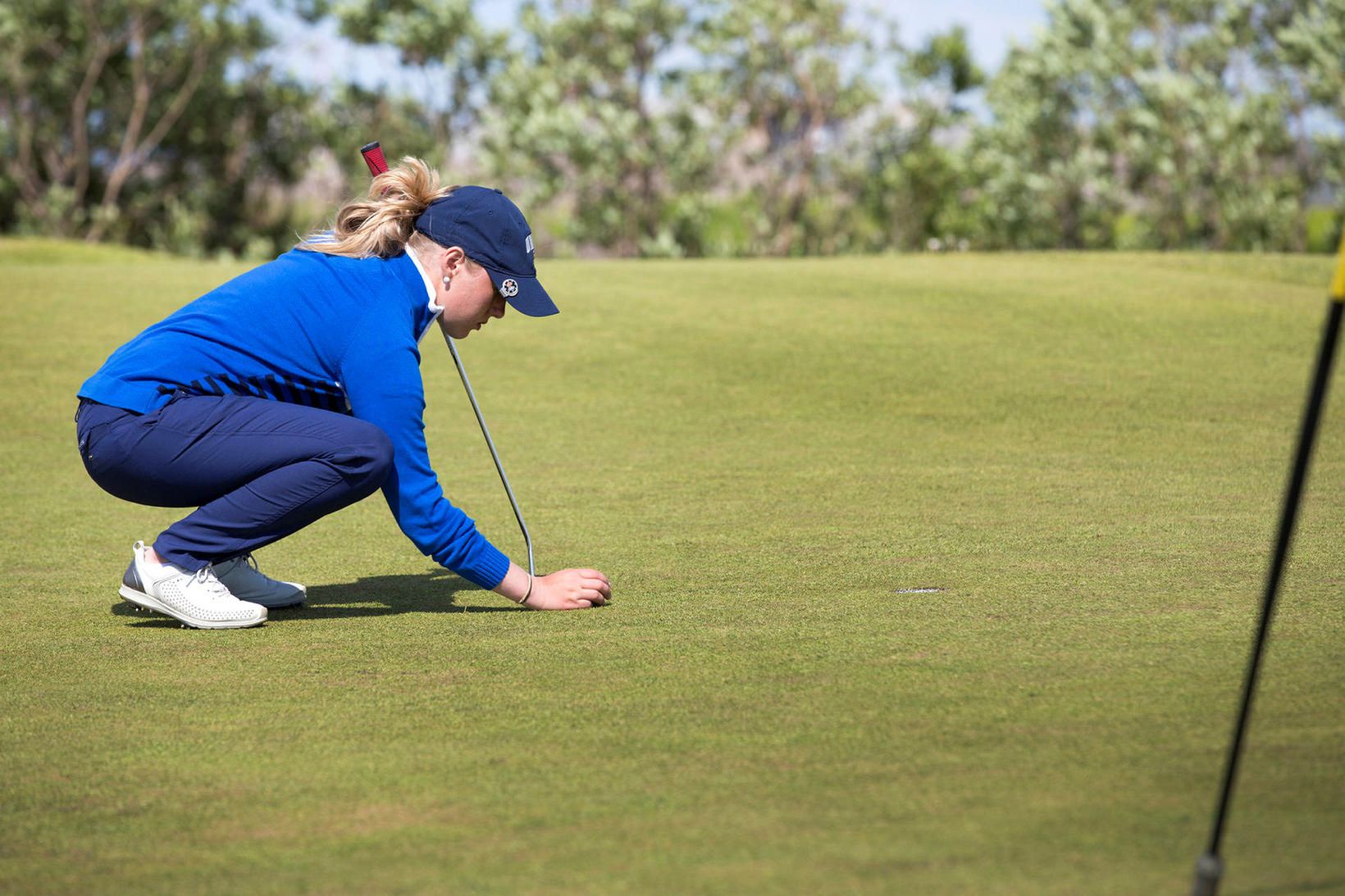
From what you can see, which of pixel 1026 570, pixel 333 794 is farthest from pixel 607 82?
pixel 333 794

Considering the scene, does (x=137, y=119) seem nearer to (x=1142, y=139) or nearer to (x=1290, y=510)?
(x=1142, y=139)

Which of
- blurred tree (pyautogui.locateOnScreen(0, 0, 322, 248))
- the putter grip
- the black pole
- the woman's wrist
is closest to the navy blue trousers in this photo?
the woman's wrist

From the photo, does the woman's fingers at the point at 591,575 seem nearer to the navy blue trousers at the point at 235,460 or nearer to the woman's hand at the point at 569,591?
the woman's hand at the point at 569,591

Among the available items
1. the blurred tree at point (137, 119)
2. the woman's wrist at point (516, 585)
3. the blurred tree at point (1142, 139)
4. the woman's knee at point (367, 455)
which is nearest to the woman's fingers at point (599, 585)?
the woman's wrist at point (516, 585)

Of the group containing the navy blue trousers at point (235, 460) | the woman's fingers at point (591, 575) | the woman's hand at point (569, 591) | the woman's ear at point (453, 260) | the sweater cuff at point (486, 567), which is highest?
the woman's ear at point (453, 260)

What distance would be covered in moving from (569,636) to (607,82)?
985 inches

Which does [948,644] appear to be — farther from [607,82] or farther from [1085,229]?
[607,82]

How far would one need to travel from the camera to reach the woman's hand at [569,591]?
395 cm

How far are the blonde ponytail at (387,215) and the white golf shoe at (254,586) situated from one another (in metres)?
0.91

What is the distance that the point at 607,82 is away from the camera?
27.7 meters

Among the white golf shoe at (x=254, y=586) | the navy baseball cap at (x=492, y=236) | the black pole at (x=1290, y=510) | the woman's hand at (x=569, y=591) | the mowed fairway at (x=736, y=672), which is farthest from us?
the white golf shoe at (x=254, y=586)

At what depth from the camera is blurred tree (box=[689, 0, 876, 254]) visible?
2631 cm

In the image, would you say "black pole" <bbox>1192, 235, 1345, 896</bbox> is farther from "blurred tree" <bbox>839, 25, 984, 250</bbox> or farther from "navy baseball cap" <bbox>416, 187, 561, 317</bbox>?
"blurred tree" <bbox>839, 25, 984, 250</bbox>

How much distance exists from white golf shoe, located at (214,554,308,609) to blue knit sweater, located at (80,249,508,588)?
533 millimetres
